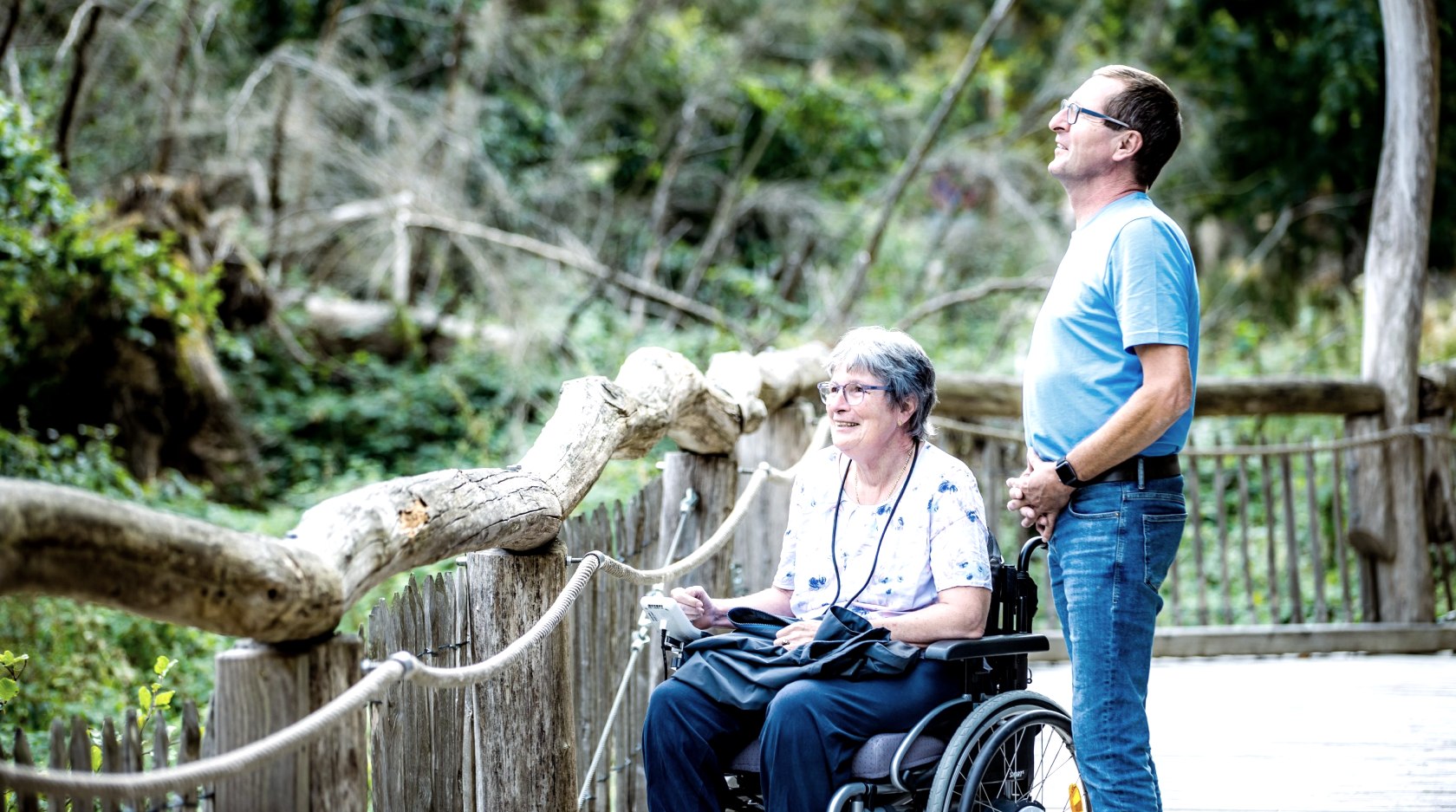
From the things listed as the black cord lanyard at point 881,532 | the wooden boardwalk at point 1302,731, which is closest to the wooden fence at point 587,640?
the wooden boardwalk at point 1302,731

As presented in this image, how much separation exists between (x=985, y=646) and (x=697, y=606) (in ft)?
2.15

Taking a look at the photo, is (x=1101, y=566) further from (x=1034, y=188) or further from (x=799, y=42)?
(x=799, y=42)

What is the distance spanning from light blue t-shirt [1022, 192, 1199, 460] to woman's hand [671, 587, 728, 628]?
2.66 feet

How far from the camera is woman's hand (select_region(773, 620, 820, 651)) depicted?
260 centimetres

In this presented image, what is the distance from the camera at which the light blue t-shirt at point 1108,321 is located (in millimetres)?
2400

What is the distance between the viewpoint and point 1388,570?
6051 millimetres

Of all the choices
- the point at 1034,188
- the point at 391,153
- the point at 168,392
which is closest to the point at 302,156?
the point at 391,153

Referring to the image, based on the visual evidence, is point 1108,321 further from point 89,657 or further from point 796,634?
point 89,657

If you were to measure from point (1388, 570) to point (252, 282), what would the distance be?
825cm

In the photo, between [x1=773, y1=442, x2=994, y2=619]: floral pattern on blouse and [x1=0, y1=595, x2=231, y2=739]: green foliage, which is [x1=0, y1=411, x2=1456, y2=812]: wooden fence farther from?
[x1=773, y1=442, x2=994, y2=619]: floral pattern on blouse

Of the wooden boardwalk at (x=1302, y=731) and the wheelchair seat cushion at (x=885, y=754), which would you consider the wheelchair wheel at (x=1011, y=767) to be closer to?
the wheelchair seat cushion at (x=885, y=754)

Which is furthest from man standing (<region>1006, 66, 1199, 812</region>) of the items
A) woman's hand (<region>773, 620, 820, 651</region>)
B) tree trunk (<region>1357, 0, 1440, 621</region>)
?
tree trunk (<region>1357, 0, 1440, 621</region>)

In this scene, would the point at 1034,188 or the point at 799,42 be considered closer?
the point at 1034,188

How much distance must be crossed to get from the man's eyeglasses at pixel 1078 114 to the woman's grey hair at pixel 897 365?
58 cm
